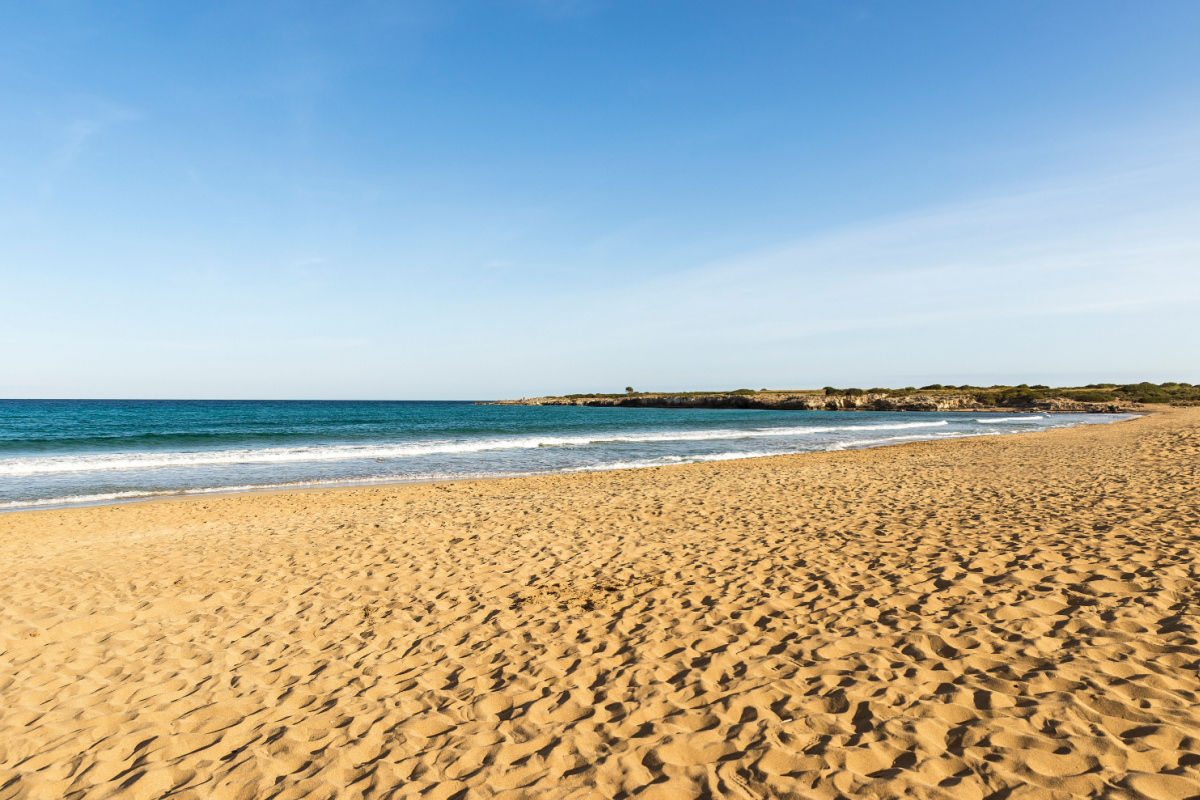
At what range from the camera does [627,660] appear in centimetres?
532

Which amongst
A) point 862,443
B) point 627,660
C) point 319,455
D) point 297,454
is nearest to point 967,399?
point 862,443

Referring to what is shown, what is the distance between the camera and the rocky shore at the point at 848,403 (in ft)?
213

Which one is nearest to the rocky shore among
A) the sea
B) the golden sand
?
the sea

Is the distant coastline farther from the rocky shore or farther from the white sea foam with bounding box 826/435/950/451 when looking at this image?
the white sea foam with bounding box 826/435/950/451

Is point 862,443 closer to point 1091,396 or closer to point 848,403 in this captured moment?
point 848,403

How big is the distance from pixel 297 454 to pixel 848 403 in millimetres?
76578

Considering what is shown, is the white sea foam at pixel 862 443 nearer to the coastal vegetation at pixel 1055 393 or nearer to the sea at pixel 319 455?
the sea at pixel 319 455

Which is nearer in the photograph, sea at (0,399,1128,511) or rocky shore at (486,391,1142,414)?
sea at (0,399,1128,511)

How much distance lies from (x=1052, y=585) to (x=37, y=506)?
71.2 ft

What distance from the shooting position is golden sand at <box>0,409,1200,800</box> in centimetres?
378

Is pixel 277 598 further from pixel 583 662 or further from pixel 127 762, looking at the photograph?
pixel 583 662

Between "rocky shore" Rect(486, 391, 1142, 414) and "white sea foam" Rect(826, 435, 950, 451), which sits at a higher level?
"rocky shore" Rect(486, 391, 1142, 414)

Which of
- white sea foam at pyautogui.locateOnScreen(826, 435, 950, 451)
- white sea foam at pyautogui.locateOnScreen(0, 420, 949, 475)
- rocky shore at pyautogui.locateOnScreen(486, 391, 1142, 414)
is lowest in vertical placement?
white sea foam at pyautogui.locateOnScreen(826, 435, 950, 451)

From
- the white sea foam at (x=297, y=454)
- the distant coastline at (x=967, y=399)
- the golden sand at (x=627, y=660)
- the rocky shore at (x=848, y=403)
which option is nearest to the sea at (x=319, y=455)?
the white sea foam at (x=297, y=454)
